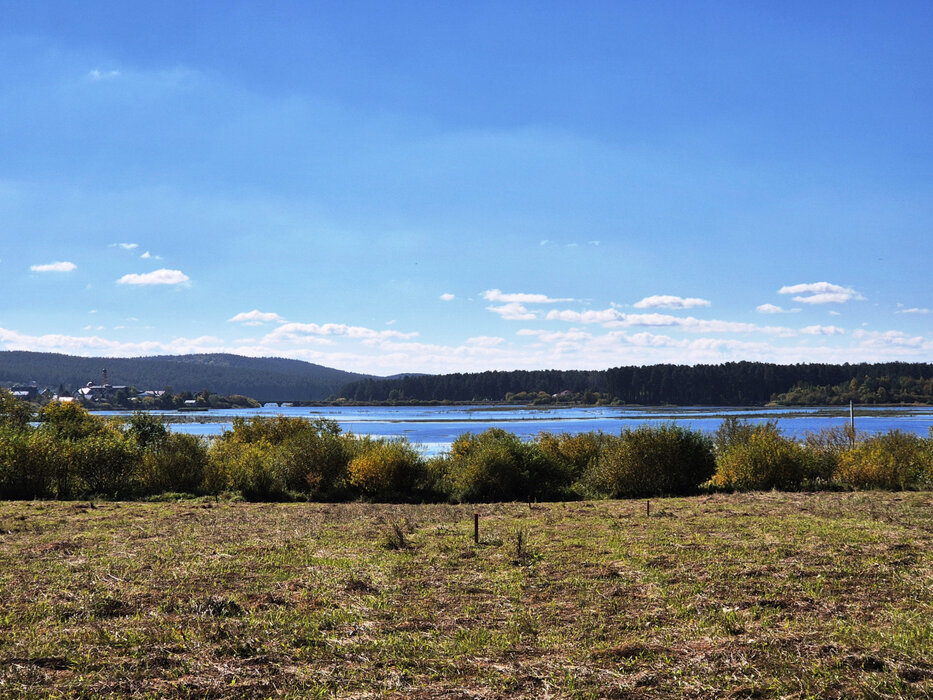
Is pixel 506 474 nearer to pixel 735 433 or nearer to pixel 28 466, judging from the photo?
pixel 735 433

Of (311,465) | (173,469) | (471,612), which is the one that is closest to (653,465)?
(311,465)

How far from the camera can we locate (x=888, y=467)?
3266cm

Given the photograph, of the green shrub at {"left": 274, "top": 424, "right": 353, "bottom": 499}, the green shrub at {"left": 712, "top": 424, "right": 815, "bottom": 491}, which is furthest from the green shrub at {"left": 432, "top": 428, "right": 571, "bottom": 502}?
the green shrub at {"left": 712, "top": 424, "right": 815, "bottom": 491}

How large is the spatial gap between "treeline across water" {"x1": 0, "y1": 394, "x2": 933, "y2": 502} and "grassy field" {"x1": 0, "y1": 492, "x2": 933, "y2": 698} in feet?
49.3

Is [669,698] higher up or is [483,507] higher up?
[669,698]

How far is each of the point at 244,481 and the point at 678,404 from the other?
145771 mm

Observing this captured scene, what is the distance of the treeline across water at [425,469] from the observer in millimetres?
32500

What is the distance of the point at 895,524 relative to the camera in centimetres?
1811

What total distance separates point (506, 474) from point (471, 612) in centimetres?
2328

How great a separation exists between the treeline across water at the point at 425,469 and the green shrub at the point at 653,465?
0.16 feet

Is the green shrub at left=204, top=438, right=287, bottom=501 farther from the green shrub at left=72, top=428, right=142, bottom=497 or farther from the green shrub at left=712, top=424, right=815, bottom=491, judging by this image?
the green shrub at left=712, top=424, right=815, bottom=491

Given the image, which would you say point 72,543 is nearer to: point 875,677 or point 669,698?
point 669,698

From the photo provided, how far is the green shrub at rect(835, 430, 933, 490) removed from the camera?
32312 mm

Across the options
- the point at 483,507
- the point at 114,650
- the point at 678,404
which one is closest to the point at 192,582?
the point at 114,650
